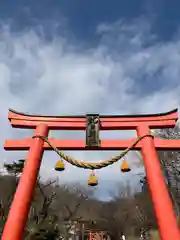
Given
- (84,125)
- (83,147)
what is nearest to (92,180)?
(83,147)

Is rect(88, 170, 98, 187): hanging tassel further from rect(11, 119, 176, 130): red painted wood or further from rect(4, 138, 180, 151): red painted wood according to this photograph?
rect(11, 119, 176, 130): red painted wood

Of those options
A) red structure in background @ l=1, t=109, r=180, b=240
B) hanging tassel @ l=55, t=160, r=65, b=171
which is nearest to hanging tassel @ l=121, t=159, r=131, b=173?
red structure in background @ l=1, t=109, r=180, b=240

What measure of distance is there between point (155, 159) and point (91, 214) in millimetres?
33422

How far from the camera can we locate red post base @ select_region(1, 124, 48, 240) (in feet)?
19.4

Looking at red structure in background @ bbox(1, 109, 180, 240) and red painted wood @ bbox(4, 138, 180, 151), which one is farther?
red painted wood @ bbox(4, 138, 180, 151)

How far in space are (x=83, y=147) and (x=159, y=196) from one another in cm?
244

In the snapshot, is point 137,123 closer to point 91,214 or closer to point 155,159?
point 155,159

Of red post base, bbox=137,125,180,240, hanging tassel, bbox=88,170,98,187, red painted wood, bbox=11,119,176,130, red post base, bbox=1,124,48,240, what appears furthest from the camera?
red painted wood, bbox=11,119,176,130

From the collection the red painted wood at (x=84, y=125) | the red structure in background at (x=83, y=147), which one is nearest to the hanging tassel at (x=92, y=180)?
the red structure in background at (x=83, y=147)

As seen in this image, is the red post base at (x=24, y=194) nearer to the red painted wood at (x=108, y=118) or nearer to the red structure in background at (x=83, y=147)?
the red structure in background at (x=83, y=147)

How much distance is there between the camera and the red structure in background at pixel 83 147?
598cm

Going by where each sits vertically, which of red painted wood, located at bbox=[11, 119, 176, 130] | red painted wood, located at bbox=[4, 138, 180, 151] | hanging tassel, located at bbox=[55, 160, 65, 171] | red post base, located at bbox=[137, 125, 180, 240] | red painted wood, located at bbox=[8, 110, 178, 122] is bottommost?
red post base, located at bbox=[137, 125, 180, 240]

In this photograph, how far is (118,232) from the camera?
3117 centimetres

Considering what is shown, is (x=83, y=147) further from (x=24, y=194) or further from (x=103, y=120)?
(x=24, y=194)
